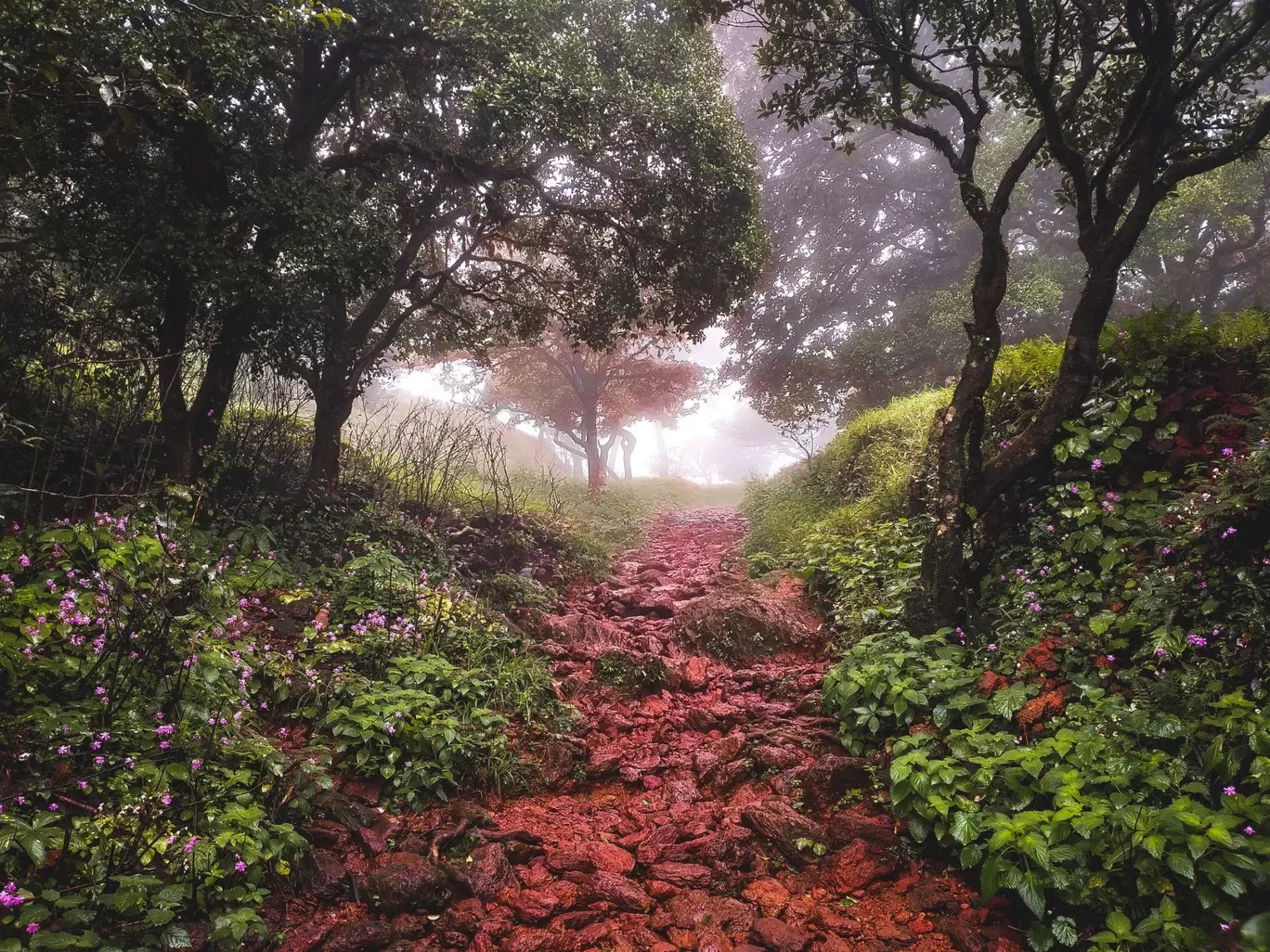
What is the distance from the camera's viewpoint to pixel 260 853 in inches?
108

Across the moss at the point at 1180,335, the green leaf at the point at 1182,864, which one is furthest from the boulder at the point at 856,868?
the moss at the point at 1180,335

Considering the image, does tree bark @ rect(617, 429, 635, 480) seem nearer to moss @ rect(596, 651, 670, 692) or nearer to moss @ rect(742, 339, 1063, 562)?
moss @ rect(742, 339, 1063, 562)

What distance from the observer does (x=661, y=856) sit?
11.3ft

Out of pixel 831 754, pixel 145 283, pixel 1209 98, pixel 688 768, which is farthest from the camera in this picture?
pixel 145 283

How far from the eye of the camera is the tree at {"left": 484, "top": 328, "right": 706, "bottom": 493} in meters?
19.1

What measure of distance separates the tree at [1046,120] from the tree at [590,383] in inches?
470

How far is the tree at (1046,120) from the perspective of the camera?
15.2 feet

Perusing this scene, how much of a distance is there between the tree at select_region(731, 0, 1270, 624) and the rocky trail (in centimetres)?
191

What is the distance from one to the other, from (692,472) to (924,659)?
238ft

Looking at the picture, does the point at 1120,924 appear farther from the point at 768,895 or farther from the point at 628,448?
the point at 628,448

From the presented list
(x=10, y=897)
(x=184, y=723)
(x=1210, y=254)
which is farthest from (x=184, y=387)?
(x=1210, y=254)

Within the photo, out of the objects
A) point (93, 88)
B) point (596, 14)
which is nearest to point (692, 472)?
point (596, 14)

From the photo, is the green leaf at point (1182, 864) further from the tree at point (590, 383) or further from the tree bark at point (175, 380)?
the tree at point (590, 383)

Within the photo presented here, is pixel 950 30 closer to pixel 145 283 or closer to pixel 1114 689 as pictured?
pixel 1114 689
